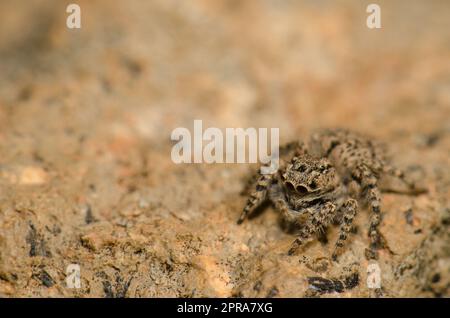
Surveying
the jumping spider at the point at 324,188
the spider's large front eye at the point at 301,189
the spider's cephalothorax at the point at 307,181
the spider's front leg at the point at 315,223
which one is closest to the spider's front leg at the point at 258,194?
the jumping spider at the point at 324,188

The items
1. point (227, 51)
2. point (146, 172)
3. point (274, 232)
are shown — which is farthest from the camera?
point (227, 51)

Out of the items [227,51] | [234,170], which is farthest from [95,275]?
[227,51]

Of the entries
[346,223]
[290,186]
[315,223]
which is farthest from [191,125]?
[346,223]

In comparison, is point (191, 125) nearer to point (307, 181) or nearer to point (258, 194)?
point (258, 194)

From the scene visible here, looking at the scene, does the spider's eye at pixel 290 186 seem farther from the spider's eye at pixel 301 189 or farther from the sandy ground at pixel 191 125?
the sandy ground at pixel 191 125

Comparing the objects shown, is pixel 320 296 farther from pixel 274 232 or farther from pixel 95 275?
pixel 95 275
